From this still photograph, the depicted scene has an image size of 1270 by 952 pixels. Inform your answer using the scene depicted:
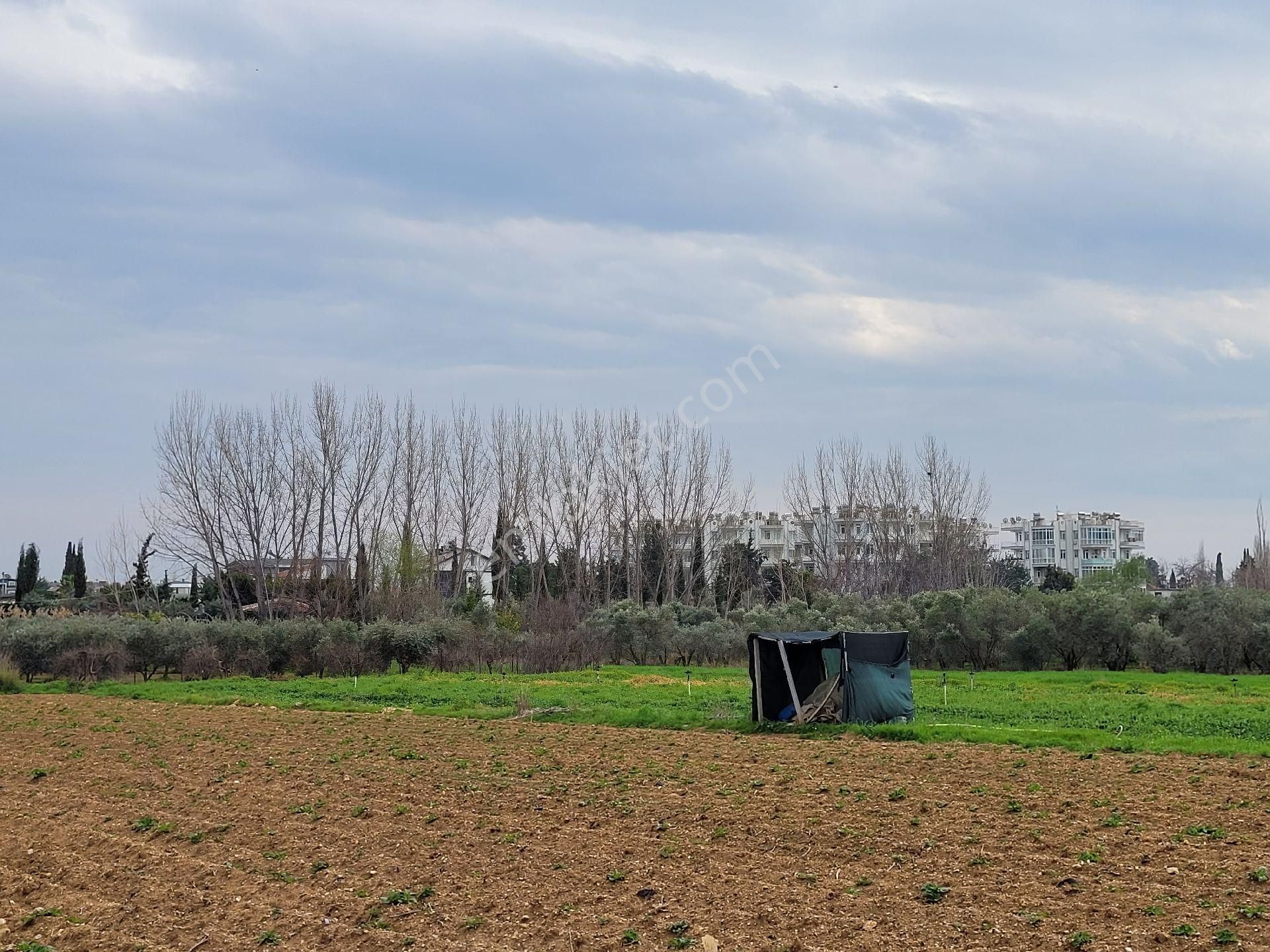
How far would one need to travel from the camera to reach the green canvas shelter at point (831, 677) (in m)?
19.4

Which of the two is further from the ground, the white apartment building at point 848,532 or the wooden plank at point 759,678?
the white apartment building at point 848,532

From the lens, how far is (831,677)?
19.7 m

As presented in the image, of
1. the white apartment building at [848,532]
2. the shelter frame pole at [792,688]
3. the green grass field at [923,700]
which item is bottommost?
the green grass field at [923,700]

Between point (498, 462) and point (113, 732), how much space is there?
4521cm

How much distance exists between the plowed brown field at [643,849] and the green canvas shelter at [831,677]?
1642 mm

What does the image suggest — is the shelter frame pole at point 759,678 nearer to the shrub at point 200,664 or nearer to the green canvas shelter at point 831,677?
the green canvas shelter at point 831,677

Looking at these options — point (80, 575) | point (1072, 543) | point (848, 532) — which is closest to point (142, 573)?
point (80, 575)

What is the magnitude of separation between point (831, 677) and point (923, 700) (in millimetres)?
6271

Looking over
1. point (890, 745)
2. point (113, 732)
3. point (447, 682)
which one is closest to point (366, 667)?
point (447, 682)

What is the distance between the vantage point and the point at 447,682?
33.4 m

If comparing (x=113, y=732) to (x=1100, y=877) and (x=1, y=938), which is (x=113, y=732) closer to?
(x=1, y=938)

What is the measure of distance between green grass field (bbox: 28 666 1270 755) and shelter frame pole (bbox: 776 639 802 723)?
564 millimetres

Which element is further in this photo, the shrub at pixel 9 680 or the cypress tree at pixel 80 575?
the cypress tree at pixel 80 575

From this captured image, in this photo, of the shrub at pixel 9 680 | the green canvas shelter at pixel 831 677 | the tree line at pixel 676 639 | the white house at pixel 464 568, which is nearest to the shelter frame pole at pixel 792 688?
the green canvas shelter at pixel 831 677
